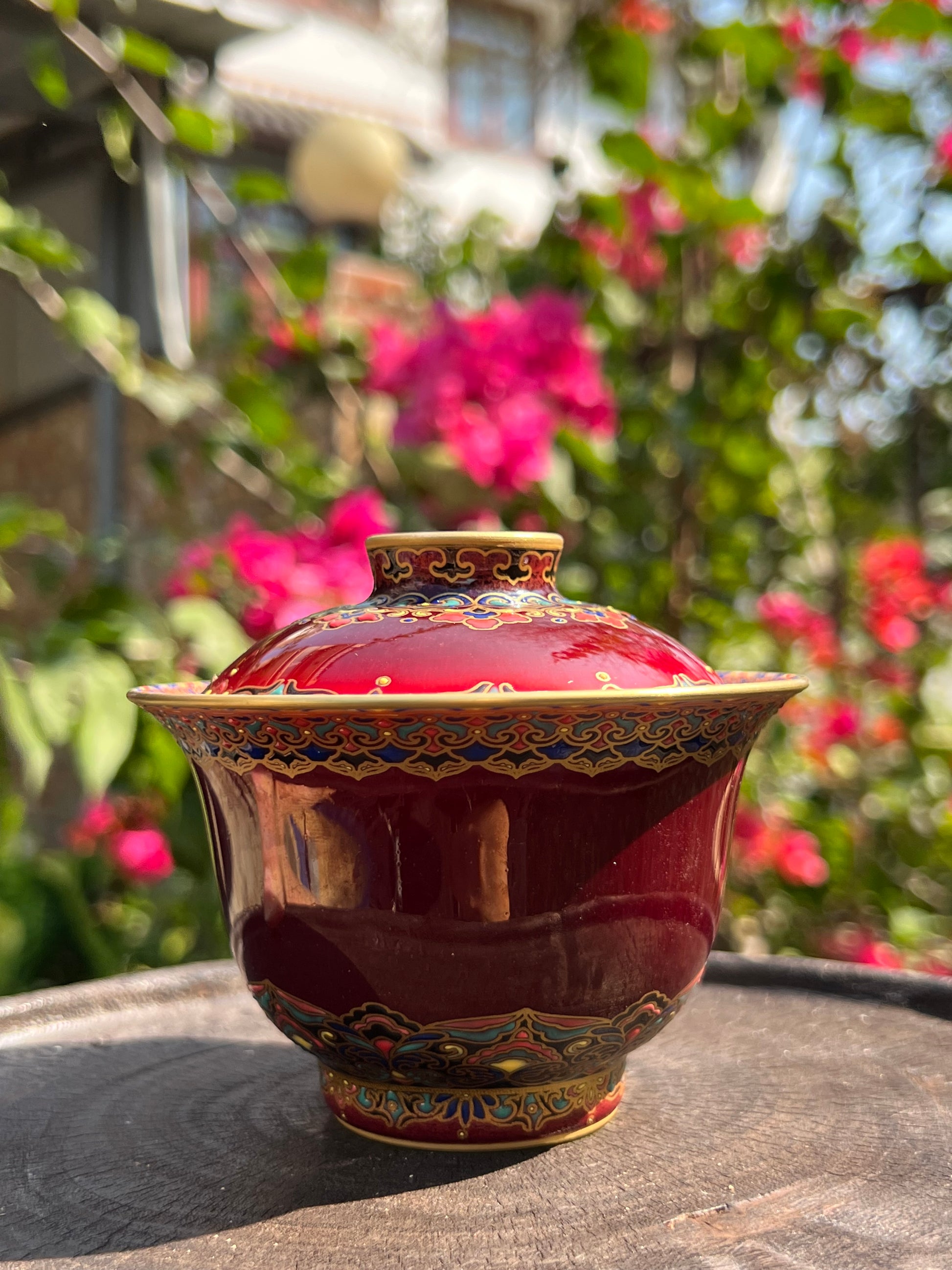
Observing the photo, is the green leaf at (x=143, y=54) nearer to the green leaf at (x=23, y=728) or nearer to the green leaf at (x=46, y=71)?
the green leaf at (x=46, y=71)

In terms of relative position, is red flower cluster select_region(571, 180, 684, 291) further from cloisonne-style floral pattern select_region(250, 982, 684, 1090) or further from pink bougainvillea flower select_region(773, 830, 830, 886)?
cloisonne-style floral pattern select_region(250, 982, 684, 1090)

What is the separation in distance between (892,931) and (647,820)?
6.65 feet

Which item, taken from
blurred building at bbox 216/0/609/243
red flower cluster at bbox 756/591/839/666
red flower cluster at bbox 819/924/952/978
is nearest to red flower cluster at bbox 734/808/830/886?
red flower cluster at bbox 819/924/952/978

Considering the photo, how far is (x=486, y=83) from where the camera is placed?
8359 mm

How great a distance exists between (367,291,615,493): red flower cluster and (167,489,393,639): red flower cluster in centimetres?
29

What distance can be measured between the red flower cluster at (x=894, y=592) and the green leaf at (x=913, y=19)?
1.19 m

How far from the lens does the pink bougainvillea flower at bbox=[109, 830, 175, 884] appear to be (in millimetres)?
2725

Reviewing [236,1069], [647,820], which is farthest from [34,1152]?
[647,820]

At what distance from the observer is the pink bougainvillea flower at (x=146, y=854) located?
272 centimetres

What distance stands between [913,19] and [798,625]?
1.18m

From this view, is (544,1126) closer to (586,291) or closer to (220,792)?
(220,792)

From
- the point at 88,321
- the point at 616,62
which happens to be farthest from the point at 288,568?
the point at 616,62

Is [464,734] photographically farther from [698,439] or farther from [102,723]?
[698,439]

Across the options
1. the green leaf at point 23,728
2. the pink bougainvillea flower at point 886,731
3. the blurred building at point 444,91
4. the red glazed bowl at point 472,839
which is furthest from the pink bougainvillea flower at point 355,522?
the blurred building at point 444,91
